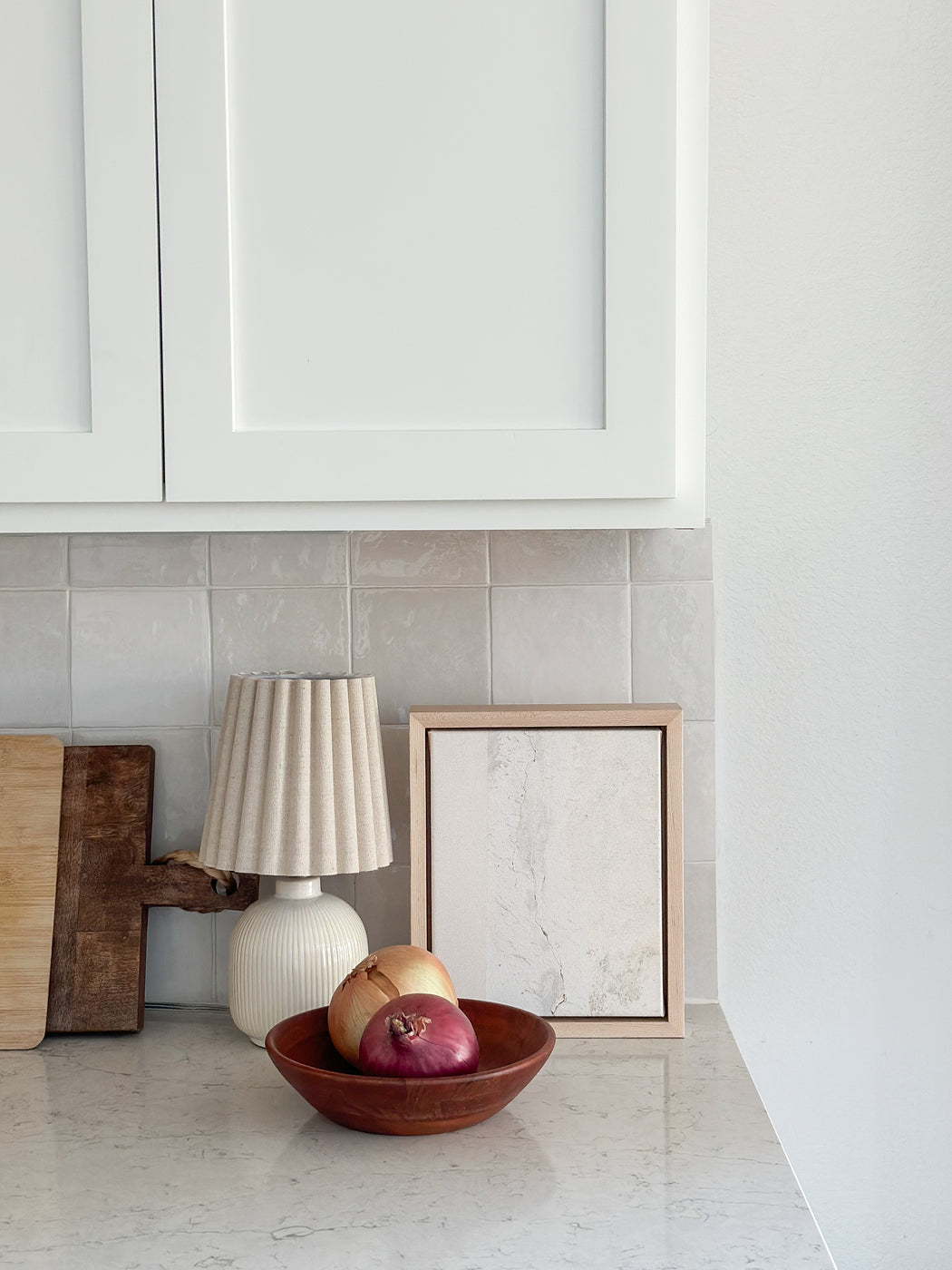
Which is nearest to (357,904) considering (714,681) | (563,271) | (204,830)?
(204,830)

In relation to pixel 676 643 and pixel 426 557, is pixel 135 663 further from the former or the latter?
pixel 676 643

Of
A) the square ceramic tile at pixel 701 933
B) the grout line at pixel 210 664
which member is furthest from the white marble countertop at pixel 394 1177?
the grout line at pixel 210 664

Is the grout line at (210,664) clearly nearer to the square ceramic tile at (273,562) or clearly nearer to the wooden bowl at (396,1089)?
the square ceramic tile at (273,562)

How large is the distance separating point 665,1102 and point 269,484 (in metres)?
0.65

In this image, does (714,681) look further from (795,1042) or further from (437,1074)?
(437,1074)

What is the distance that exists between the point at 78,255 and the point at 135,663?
1.62 feet

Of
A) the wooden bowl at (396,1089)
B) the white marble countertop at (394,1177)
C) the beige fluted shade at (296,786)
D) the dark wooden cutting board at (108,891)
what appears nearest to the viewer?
the white marble countertop at (394,1177)

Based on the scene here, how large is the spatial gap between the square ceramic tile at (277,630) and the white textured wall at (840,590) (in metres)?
0.44

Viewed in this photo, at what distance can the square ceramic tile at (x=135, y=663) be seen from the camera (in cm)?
126

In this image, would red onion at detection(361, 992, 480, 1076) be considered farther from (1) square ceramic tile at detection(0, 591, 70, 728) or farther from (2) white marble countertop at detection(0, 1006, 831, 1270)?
(1) square ceramic tile at detection(0, 591, 70, 728)

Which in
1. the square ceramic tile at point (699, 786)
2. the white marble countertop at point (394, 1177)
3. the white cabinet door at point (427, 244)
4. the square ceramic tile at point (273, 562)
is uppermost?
the white cabinet door at point (427, 244)

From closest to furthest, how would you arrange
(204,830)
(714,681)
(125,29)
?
(125,29)
(204,830)
(714,681)

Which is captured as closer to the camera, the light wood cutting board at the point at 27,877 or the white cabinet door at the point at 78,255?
the white cabinet door at the point at 78,255

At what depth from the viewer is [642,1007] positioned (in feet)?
3.77
